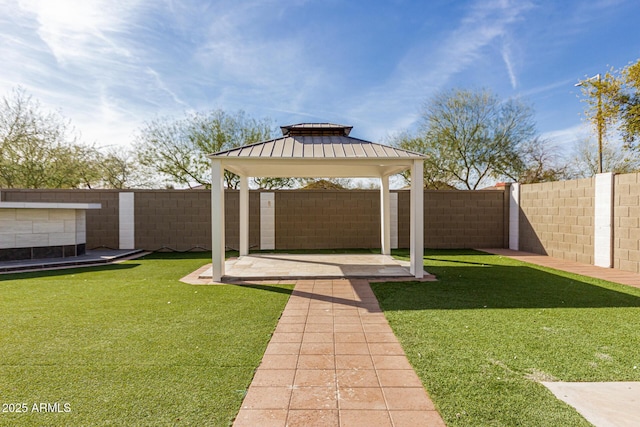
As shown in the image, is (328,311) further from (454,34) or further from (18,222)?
(454,34)

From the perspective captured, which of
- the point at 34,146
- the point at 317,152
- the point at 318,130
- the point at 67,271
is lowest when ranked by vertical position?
the point at 67,271

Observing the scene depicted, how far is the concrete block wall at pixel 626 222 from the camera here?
6648 millimetres

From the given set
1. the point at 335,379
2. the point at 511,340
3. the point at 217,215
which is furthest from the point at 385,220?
the point at 335,379

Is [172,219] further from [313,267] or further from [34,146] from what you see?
[34,146]

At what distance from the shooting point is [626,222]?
6863 mm

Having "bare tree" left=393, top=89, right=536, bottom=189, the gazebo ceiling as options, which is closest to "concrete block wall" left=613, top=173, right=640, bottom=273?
the gazebo ceiling

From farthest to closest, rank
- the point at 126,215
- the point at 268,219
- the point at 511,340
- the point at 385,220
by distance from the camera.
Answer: the point at 268,219
the point at 126,215
the point at 385,220
the point at 511,340

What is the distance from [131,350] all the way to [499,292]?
16.7 feet

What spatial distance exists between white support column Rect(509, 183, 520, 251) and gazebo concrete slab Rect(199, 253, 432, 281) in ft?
15.4

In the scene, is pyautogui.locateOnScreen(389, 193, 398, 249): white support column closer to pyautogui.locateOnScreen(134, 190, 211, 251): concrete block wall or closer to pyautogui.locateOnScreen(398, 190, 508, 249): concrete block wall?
pyautogui.locateOnScreen(398, 190, 508, 249): concrete block wall

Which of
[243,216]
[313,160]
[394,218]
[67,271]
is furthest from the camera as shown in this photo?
[394,218]

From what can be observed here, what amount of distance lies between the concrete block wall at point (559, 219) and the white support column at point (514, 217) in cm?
13

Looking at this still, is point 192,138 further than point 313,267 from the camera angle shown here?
Yes

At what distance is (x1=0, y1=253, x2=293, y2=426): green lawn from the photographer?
2104 mm
